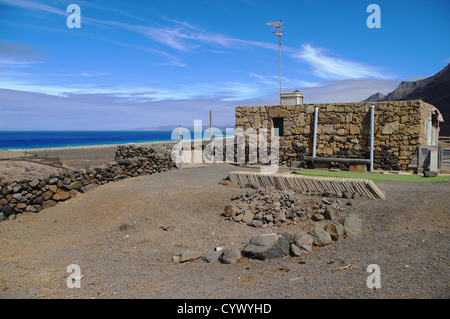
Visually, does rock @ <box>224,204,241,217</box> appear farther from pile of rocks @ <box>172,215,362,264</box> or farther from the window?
the window

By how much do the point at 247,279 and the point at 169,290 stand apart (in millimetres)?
1188

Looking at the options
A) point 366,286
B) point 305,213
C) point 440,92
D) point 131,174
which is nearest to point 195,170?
point 131,174

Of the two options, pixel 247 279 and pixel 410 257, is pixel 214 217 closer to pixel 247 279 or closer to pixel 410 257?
pixel 247 279

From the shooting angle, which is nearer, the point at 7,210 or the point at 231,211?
the point at 231,211

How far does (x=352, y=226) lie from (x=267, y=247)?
192 cm

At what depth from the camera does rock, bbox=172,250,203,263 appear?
6.17 meters

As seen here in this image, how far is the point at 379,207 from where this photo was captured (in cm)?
794

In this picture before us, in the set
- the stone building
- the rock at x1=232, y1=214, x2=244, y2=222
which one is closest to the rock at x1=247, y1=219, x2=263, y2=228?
the rock at x1=232, y1=214, x2=244, y2=222

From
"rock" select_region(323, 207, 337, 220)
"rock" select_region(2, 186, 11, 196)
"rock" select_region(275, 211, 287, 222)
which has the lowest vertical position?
"rock" select_region(275, 211, 287, 222)

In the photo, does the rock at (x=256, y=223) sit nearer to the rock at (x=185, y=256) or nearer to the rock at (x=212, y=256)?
the rock at (x=212, y=256)

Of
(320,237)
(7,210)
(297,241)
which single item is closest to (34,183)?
(7,210)

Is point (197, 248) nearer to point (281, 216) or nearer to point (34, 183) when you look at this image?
point (281, 216)

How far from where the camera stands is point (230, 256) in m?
6.00

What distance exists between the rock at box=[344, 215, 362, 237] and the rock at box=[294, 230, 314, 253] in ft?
2.82
